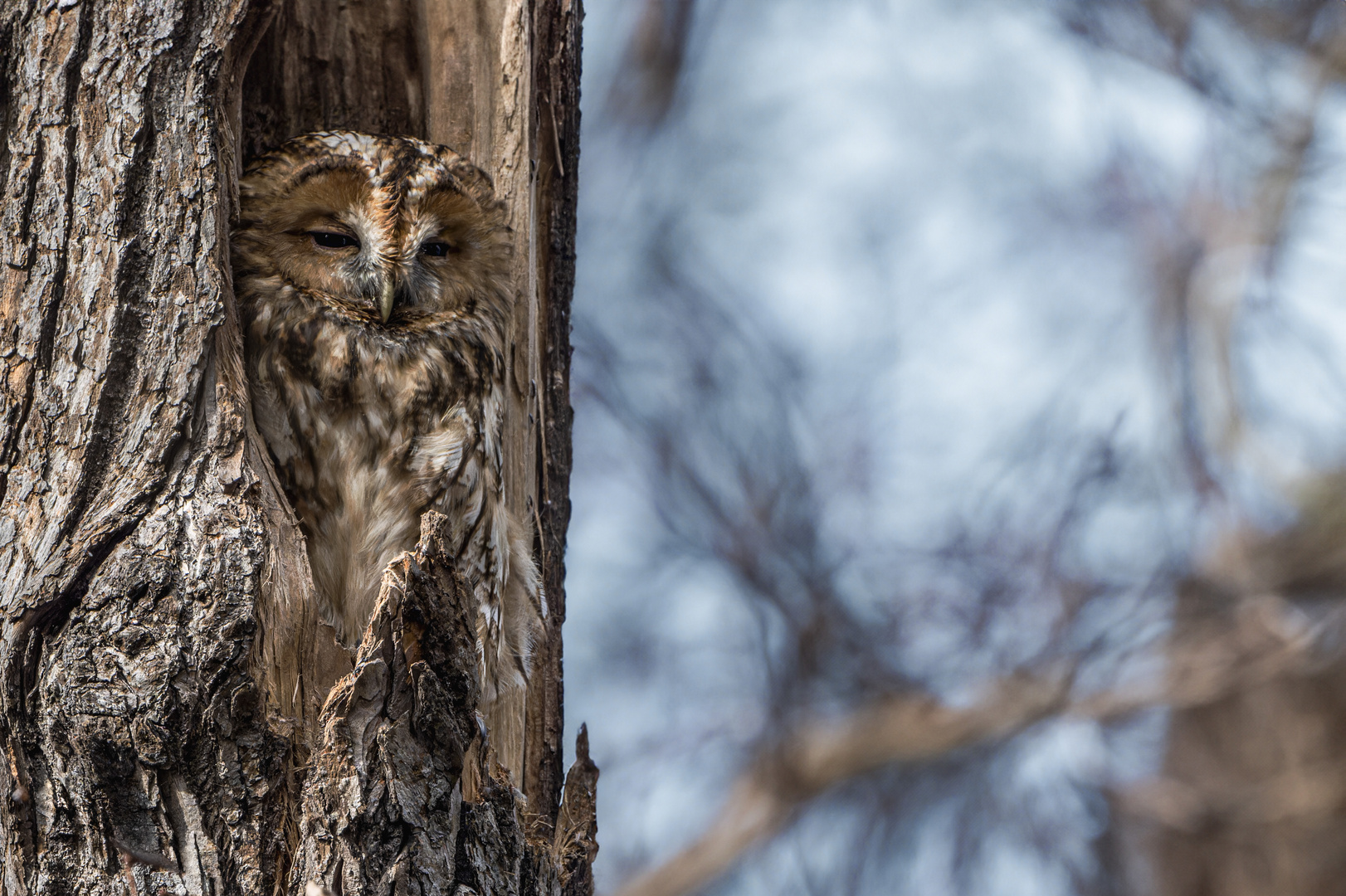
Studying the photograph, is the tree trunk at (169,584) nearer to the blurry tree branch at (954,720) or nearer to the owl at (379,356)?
the owl at (379,356)

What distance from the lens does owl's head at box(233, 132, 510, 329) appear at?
1958 millimetres

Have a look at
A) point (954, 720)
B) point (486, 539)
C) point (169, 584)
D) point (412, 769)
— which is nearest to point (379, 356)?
point (486, 539)

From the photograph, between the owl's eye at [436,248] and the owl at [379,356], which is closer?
the owl at [379,356]

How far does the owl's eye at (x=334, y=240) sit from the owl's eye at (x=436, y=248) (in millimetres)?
126

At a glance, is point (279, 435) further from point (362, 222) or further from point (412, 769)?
point (412, 769)

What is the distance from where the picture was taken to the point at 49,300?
150cm

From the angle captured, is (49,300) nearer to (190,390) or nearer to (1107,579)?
(190,390)

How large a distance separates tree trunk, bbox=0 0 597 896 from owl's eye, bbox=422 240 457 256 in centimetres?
45

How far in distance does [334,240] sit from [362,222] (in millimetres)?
61

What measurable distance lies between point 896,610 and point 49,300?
3941 millimetres

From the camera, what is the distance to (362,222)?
2041 millimetres

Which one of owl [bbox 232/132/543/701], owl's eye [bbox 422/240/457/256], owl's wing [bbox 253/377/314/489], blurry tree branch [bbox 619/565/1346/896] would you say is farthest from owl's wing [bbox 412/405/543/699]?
blurry tree branch [bbox 619/565/1346/896]

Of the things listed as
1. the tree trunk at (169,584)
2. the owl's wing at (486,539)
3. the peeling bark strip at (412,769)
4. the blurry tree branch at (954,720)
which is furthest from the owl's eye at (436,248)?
the blurry tree branch at (954,720)

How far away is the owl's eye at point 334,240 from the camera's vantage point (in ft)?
6.66
